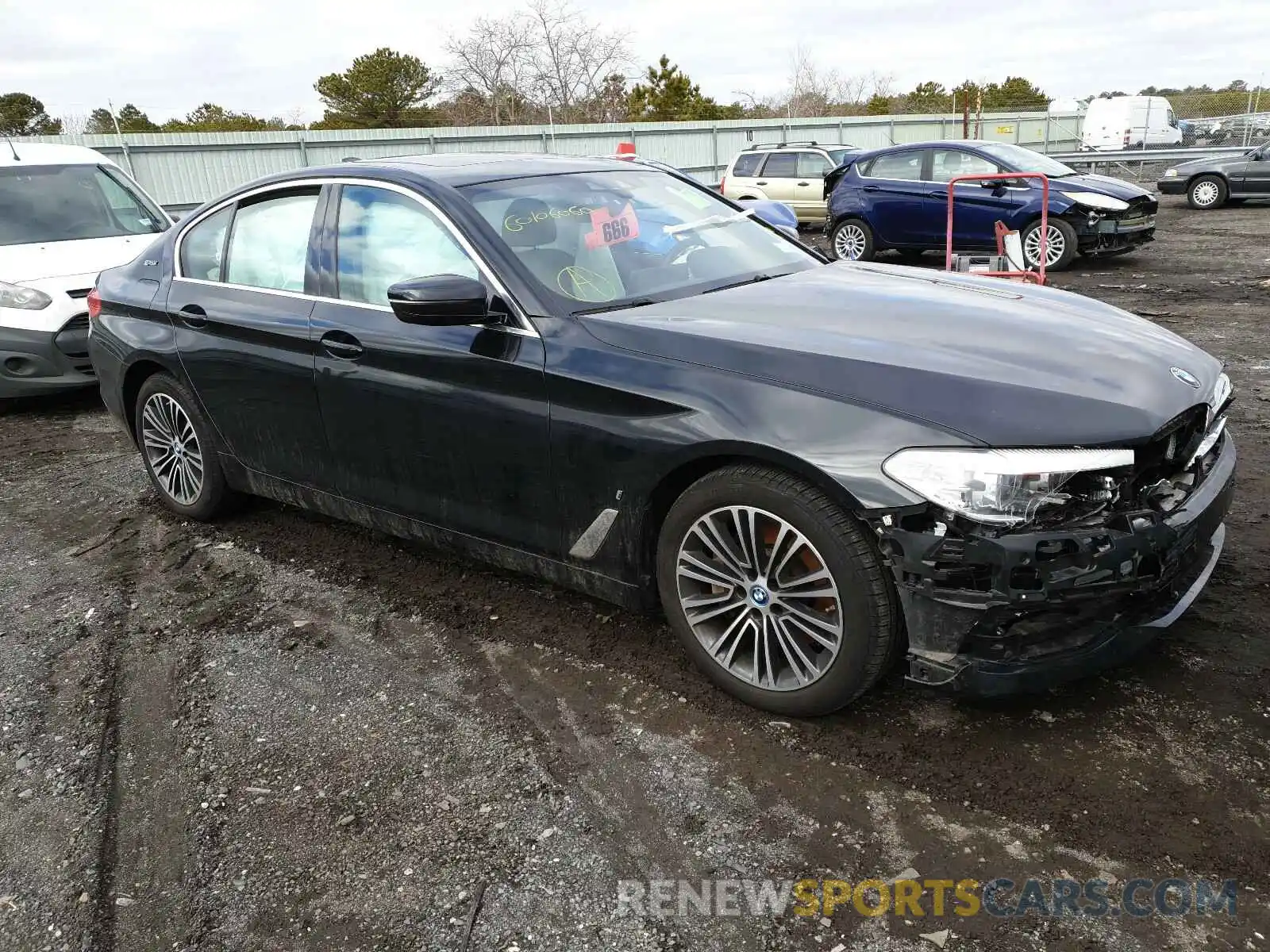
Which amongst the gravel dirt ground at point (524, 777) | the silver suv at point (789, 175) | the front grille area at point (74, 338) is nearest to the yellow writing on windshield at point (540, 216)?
the gravel dirt ground at point (524, 777)

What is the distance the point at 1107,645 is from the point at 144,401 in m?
4.45

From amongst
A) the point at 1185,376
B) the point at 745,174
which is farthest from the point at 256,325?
the point at 745,174

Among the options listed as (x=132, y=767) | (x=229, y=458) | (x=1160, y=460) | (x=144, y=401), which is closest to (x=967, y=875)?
(x=1160, y=460)

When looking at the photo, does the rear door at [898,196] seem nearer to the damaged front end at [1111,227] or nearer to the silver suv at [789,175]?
the damaged front end at [1111,227]

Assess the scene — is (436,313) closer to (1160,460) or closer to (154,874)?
(154,874)

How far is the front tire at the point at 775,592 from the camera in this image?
2.62 m

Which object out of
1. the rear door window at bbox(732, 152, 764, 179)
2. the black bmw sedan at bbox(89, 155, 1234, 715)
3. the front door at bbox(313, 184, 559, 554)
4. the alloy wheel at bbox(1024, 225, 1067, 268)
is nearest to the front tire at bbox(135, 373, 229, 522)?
the black bmw sedan at bbox(89, 155, 1234, 715)

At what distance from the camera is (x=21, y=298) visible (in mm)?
7043

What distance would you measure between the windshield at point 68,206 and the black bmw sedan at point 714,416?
167 inches

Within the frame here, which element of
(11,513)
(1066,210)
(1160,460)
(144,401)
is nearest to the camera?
(1160,460)

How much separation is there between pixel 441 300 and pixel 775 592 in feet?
4.63

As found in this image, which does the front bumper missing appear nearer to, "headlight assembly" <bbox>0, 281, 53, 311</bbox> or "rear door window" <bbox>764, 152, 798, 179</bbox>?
"headlight assembly" <bbox>0, 281, 53, 311</bbox>

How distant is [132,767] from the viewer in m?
2.95

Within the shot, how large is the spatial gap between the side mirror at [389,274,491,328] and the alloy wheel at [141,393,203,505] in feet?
6.60
